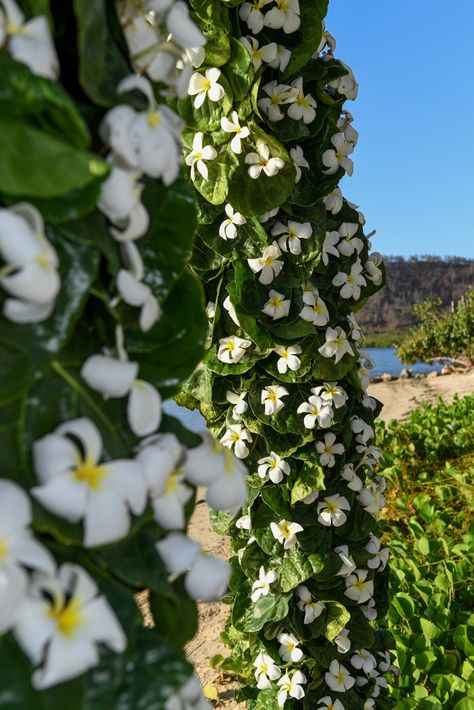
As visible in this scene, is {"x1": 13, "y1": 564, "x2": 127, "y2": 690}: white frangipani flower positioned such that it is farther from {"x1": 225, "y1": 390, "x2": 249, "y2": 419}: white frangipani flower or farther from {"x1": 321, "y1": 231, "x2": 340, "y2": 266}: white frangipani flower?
{"x1": 321, "y1": 231, "x2": 340, "y2": 266}: white frangipani flower

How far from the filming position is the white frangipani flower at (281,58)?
6.76ft

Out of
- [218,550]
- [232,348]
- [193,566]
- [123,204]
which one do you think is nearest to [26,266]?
[123,204]

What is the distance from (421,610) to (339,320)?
2.23 m

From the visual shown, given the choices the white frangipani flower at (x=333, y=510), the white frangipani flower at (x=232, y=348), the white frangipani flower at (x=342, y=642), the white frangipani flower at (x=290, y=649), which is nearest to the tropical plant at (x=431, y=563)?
the white frangipani flower at (x=342, y=642)

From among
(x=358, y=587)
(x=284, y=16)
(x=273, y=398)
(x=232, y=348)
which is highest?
(x=284, y=16)

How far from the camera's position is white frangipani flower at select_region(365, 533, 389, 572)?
8.30ft

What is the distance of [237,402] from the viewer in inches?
93.0

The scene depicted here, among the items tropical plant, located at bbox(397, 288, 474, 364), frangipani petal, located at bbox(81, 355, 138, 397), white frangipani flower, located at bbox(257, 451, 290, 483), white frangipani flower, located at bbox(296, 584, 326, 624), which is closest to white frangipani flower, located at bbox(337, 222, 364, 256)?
→ white frangipani flower, located at bbox(257, 451, 290, 483)

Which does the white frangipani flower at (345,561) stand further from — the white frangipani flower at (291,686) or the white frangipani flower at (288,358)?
the white frangipani flower at (288,358)

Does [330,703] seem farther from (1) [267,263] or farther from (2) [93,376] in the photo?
(2) [93,376]

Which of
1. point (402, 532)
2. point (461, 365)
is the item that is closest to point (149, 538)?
point (402, 532)

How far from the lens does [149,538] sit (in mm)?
730

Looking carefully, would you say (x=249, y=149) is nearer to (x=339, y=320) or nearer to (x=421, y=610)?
(x=339, y=320)

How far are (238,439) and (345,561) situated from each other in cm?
60
